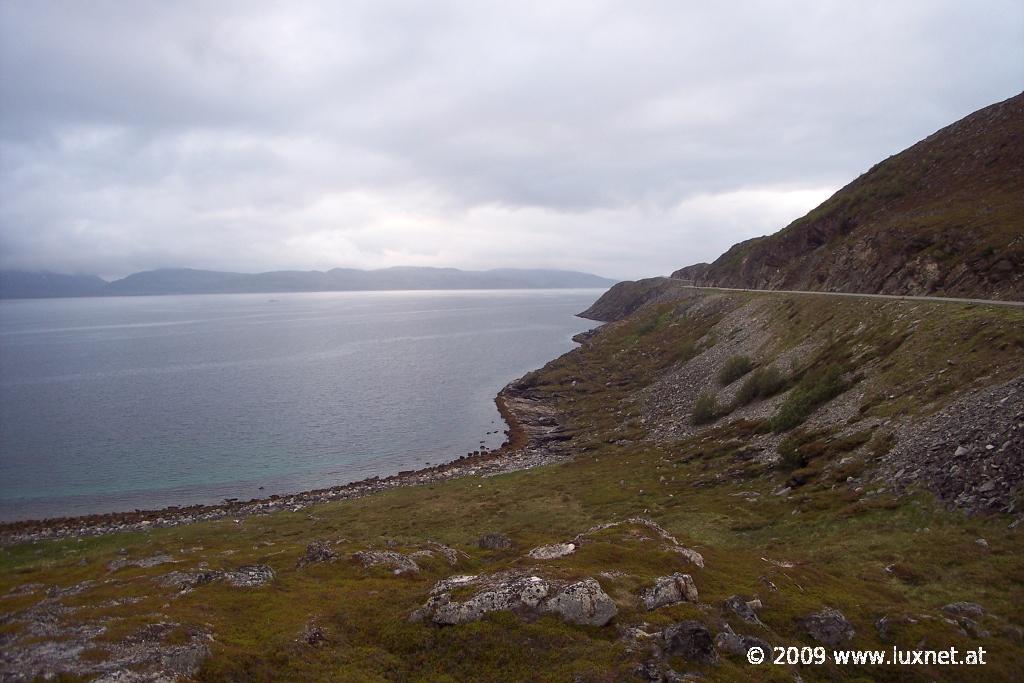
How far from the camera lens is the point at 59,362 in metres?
155

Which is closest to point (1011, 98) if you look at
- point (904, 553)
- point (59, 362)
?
point (904, 553)

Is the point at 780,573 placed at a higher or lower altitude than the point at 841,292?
lower

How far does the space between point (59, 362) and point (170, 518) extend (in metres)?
140

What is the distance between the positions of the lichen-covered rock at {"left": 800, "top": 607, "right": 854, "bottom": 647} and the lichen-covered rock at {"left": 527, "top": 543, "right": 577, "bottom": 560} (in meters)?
7.92

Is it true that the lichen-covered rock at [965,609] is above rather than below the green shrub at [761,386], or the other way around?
below

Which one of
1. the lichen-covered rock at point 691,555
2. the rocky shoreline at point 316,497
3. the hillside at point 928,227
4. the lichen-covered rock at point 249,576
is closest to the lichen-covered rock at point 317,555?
the lichen-covered rock at point 249,576

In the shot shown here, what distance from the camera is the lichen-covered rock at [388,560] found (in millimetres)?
24031

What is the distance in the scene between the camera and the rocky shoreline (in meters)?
50.0

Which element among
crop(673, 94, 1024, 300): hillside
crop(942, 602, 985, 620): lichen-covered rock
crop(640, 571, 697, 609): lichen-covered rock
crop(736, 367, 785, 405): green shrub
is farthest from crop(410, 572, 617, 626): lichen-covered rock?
crop(673, 94, 1024, 300): hillside

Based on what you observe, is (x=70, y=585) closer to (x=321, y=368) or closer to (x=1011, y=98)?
(x=321, y=368)

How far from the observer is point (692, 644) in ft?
47.4

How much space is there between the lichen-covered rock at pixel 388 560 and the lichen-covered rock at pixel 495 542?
466 centimetres

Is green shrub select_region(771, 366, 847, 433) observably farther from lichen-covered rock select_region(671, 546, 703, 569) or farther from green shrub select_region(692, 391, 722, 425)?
lichen-covered rock select_region(671, 546, 703, 569)

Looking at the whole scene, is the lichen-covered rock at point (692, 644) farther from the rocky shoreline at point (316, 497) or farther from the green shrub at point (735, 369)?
the green shrub at point (735, 369)
